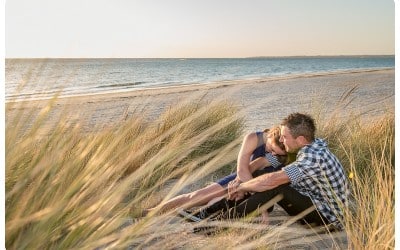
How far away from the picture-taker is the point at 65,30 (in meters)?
2.37

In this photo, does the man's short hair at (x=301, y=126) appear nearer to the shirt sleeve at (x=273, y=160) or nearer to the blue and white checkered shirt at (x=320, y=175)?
the blue and white checkered shirt at (x=320, y=175)

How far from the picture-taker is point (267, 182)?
308cm

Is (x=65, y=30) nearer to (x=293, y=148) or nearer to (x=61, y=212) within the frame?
(x=61, y=212)

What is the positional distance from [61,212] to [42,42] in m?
1.04

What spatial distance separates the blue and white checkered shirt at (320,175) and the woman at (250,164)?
0.40 metres

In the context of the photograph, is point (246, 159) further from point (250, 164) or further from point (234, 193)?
point (234, 193)

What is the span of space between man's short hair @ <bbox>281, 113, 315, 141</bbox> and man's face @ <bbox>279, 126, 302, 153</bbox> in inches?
1.2

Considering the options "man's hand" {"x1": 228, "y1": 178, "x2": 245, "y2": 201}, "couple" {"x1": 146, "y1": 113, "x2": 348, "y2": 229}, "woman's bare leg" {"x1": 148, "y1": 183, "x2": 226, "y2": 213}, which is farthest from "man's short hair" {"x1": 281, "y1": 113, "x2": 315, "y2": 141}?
"woman's bare leg" {"x1": 148, "y1": 183, "x2": 226, "y2": 213}

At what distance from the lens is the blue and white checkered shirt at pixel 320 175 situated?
9.78 feet

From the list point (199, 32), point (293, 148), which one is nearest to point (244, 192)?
point (293, 148)

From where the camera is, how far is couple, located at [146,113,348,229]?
2992mm

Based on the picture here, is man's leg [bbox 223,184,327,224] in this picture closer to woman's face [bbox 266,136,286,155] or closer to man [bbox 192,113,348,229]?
man [bbox 192,113,348,229]

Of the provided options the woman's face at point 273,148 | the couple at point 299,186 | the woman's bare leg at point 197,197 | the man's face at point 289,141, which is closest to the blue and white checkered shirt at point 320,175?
the couple at point 299,186

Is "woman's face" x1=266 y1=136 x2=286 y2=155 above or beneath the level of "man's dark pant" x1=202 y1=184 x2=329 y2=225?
above
